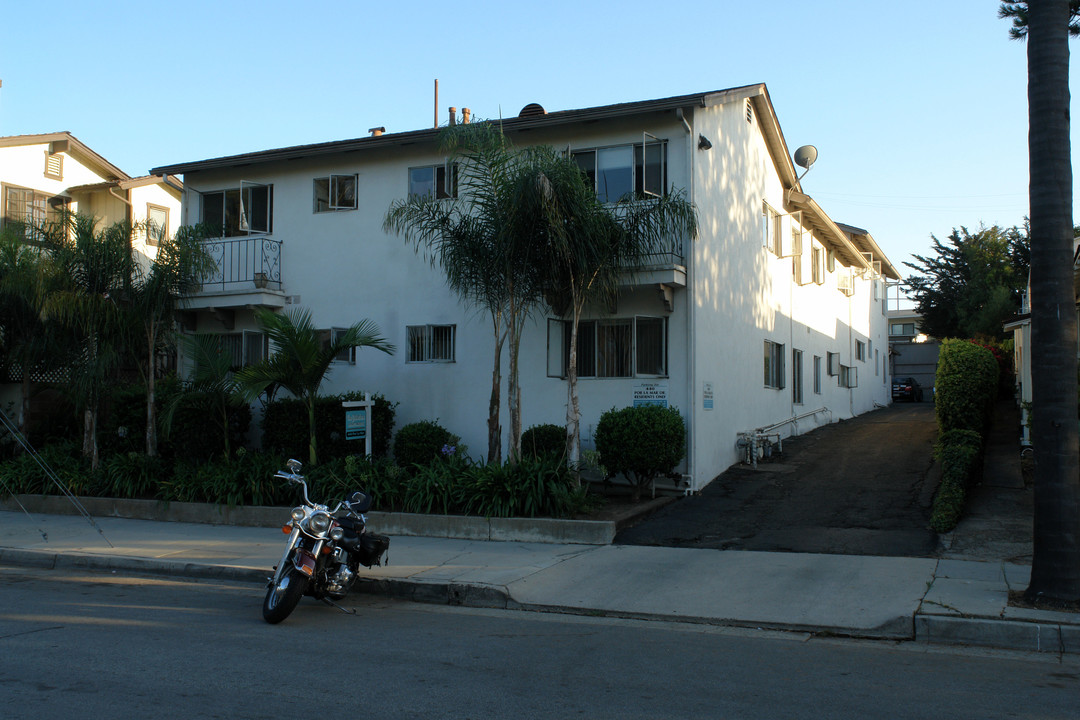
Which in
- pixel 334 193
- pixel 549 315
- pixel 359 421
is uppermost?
pixel 334 193

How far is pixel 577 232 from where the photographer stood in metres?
11.8

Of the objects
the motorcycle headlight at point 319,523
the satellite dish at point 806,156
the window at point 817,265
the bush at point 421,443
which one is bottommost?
the motorcycle headlight at point 319,523

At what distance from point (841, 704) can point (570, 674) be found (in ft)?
5.83

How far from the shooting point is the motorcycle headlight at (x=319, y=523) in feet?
25.3

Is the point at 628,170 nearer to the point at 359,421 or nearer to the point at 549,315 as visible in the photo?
the point at 549,315

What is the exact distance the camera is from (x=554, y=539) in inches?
448

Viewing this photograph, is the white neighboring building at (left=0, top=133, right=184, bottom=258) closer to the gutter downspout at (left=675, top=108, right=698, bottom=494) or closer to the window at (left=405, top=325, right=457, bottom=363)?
the window at (left=405, top=325, right=457, bottom=363)

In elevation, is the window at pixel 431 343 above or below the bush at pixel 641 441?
above

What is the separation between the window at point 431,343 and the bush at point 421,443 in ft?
4.50

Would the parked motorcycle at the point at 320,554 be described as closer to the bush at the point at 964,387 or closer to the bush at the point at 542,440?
the bush at the point at 542,440

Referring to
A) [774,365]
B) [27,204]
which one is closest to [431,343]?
[774,365]

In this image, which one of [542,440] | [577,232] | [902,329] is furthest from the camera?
[902,329]

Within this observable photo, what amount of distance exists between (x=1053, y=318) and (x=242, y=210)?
14.2 m

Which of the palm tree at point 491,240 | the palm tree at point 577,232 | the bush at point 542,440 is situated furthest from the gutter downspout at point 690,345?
the palm tree at point 491,240
